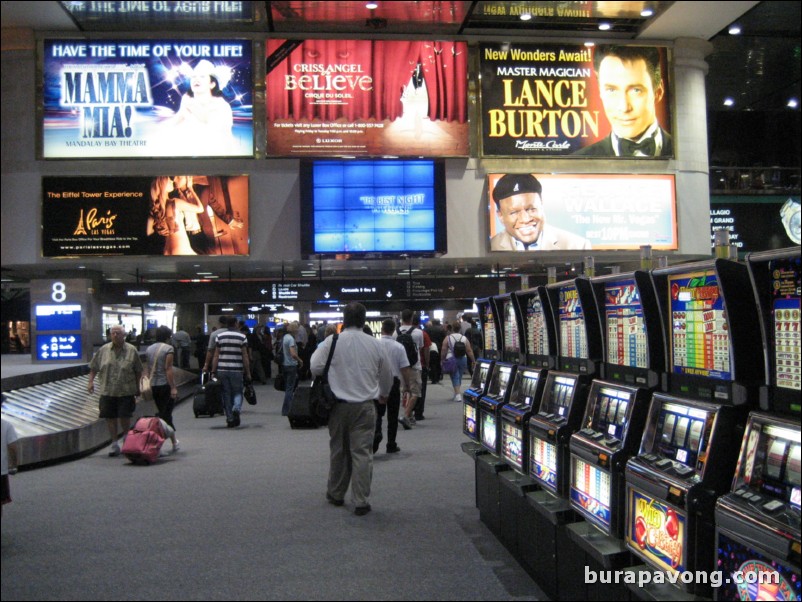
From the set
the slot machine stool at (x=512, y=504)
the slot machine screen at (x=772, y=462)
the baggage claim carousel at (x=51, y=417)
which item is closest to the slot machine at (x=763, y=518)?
the slot machine screen at (x=772, y=462)

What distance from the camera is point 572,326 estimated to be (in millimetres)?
3750

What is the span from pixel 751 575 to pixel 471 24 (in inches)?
422

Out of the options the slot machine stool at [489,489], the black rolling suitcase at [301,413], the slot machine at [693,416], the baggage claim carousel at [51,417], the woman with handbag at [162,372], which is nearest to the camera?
the slot machine at [693,416]

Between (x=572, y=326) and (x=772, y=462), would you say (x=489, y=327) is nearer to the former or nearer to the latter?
(x=572, y=326)

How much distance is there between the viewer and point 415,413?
10.3 m

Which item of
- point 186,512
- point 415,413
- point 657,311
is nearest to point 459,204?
point 415,413

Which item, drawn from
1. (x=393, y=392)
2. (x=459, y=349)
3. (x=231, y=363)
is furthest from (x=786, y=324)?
(x=459, y=349)

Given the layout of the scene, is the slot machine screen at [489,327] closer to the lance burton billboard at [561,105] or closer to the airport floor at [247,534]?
the airport floor at [247,534]

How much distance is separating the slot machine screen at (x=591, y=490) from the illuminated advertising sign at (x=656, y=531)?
0.21 meters

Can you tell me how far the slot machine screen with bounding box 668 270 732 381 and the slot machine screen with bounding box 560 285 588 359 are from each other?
786 mm

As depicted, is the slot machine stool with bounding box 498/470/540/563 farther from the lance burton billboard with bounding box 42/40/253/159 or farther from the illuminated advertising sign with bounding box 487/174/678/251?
the lance burton billboard with bounding box 42/40/253/159

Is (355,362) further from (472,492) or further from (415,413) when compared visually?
(415,413)

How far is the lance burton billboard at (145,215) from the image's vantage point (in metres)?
10.7

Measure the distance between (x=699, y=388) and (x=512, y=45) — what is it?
10.3 m
